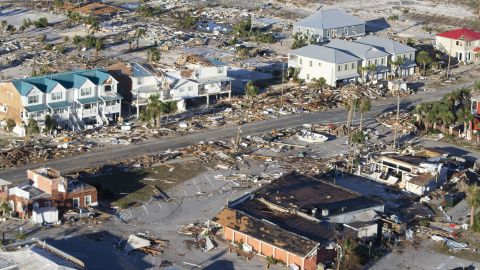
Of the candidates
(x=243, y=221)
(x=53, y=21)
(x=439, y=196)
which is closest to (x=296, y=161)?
(x=439, y=196)

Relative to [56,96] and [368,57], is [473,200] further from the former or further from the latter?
[368,57]

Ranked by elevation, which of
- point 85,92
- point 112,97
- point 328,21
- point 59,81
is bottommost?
point 328,21

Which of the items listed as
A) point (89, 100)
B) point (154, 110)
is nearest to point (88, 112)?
point (89, 100)

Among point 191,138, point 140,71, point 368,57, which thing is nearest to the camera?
point 191,138

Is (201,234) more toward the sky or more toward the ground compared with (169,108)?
more toward the ground

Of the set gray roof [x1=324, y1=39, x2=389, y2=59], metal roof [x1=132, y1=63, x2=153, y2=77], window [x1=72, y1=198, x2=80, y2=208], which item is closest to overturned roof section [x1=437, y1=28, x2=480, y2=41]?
gray roof [x1=324, y1=39, x2=389, y2=59]

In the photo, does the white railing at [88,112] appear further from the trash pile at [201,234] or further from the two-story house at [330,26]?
the two-story house at [330,26]

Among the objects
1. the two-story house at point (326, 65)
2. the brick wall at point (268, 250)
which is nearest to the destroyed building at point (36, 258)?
the brick wall at point (268, 250)
